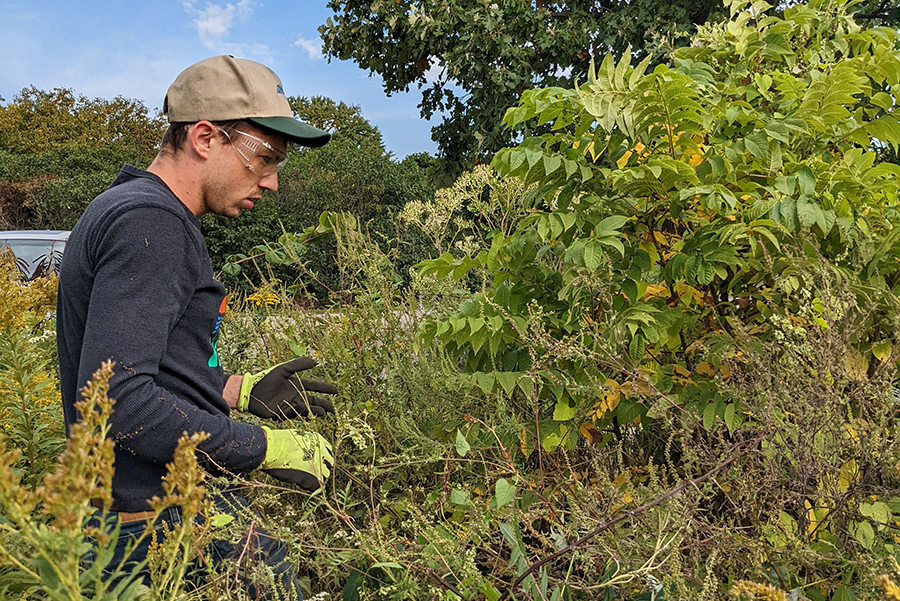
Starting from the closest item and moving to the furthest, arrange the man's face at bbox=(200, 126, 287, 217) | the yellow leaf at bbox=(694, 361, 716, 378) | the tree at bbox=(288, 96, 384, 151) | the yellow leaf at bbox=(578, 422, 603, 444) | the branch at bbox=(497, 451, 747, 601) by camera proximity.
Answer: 1. the branch at bbox=(497, 451, 747, 601)
2. the man's face at bbox=(200, 126, 287, 217)
3. the yellow leaf at bbox=(694, 361, 716, 378)
4. the yellow leaf at bbox=(578, 422, 603, 444)
5. the tree at bbox=(288, 96, 384, 151)

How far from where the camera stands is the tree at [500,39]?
10281 mm

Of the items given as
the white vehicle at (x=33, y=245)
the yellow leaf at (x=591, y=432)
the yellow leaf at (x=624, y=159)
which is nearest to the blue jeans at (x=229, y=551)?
the yellow leaf at (x=591, y=432)

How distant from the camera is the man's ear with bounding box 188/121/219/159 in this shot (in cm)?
185

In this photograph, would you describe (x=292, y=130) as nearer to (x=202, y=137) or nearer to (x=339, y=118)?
A: (x=202, y=137)

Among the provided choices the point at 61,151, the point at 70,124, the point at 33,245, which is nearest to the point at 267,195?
the point at 33,245

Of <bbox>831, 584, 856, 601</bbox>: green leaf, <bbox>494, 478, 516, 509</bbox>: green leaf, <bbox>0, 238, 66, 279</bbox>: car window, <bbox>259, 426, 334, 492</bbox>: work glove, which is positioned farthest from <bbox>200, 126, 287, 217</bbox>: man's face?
<bbox>0, 238, 66, 279</bbox>: car window

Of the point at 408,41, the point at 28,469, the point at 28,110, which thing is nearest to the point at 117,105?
the point at 28,110

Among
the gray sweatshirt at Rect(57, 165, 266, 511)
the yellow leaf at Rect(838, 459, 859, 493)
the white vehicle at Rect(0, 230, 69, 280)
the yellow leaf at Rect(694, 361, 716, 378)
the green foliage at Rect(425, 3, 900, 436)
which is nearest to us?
the gray sweatshirt at Rect(57, 165, 266, 511)

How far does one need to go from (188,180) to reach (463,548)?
1247 millimetres

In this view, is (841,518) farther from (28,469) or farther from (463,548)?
(28,469)

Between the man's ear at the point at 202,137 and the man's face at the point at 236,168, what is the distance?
0.02m

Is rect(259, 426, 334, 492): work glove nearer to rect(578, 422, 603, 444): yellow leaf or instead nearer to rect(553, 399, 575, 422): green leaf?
rect(553, 399, 575, 422): green leaf

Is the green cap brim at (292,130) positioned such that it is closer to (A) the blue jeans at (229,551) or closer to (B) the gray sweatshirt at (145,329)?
(B) the gray sweatshirt at (145,329)

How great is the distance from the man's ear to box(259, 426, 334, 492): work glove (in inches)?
32.0
